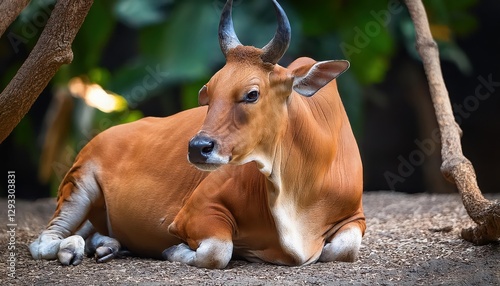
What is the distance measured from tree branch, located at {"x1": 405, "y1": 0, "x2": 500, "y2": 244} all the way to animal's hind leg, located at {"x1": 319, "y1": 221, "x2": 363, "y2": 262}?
0.66 meters

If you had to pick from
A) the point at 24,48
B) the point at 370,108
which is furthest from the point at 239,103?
the point at 370,108

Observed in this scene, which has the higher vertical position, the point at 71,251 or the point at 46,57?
the point at 46,57

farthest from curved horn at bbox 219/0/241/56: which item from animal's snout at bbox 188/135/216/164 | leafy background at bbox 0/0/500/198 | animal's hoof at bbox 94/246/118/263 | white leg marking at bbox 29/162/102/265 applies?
leafy background at bbox 0/0/500/198

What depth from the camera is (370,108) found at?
1259cm

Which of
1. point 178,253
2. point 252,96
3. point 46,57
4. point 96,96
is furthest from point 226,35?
point 96,96

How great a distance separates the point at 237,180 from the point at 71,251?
3.24ft

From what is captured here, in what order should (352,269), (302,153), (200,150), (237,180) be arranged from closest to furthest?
1. (200,150)
2. (352,269)
3. (302,153)
4. (237,180)

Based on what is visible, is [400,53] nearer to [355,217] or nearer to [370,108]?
[370,108]

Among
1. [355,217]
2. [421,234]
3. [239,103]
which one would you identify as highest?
[239,103]

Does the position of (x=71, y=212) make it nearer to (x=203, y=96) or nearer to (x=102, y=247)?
(x=102, y=247)

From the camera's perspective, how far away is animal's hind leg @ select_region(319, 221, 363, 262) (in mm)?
4617

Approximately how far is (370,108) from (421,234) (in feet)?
23.7

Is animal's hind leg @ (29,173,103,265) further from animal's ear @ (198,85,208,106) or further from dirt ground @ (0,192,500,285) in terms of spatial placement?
animal's ear @ (198,85,208,106)

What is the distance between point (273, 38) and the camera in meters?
4.25
